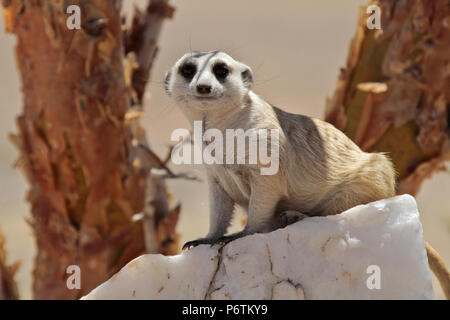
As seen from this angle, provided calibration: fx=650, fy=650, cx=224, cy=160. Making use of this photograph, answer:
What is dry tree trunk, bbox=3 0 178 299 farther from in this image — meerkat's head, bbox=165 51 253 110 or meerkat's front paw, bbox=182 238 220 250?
meerkat's front paw, bbox=182 238 220 250

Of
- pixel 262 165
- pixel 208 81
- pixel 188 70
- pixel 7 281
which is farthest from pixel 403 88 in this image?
pixel 7 281

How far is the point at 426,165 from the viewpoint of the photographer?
6.54 meters

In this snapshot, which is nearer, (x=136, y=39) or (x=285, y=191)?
(x=285, y=191)

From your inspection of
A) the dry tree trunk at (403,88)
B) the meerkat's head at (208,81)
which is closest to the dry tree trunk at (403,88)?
the dry tree trunk at (403,88)

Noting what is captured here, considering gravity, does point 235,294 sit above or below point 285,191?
below

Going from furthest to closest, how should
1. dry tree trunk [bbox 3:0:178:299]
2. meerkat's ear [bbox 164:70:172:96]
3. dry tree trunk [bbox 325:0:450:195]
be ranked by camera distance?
dry tree trunk [bbox 3:0:178:299] → dry tree trunk [bbox 325:0:450:195] → meerkat's ear [bbox 164:70:172:96]

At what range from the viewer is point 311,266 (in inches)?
146

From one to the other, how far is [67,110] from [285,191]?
316cm

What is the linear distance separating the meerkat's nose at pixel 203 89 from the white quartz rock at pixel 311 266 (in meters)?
0.90

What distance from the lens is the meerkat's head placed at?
3768 mm

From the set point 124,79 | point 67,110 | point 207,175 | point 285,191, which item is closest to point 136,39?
point 124,79

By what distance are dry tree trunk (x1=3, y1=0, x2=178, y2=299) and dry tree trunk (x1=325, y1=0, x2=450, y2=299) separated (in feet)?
7.39

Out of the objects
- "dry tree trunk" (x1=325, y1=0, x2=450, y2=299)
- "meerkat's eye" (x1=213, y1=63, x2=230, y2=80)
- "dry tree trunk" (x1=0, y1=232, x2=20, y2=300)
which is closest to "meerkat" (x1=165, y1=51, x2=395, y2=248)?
"meerkat's eye" (x1=213, y1=63, x2=230, y2=80)
